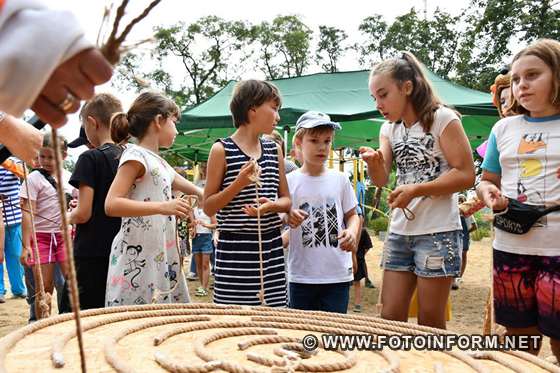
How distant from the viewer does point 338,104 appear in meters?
7.17

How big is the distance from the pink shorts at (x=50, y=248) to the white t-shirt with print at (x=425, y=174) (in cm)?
265

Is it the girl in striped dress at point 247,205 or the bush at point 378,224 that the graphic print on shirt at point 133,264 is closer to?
the girl in striped dress at point 247,205

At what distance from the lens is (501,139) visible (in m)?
2.32

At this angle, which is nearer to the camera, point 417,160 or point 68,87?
point 68,87

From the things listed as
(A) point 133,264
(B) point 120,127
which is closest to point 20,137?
(A) point 133,264

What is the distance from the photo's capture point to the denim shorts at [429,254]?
88.7 inches

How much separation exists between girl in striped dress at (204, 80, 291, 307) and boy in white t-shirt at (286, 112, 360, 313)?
0.73 ft

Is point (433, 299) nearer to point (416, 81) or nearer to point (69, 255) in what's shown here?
point (416, 81)

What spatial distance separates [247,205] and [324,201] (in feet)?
1.61

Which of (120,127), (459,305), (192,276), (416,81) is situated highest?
(416,81)

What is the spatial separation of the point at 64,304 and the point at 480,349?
1.97 meters

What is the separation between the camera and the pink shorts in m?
4.12

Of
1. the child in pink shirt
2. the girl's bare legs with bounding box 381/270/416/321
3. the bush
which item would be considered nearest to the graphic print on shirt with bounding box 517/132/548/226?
the girl's bare legs with bounding box 381/270/416/321

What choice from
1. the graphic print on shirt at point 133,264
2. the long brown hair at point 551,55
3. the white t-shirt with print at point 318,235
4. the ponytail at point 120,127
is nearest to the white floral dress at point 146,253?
the graphic print on shirt at point 133,264
